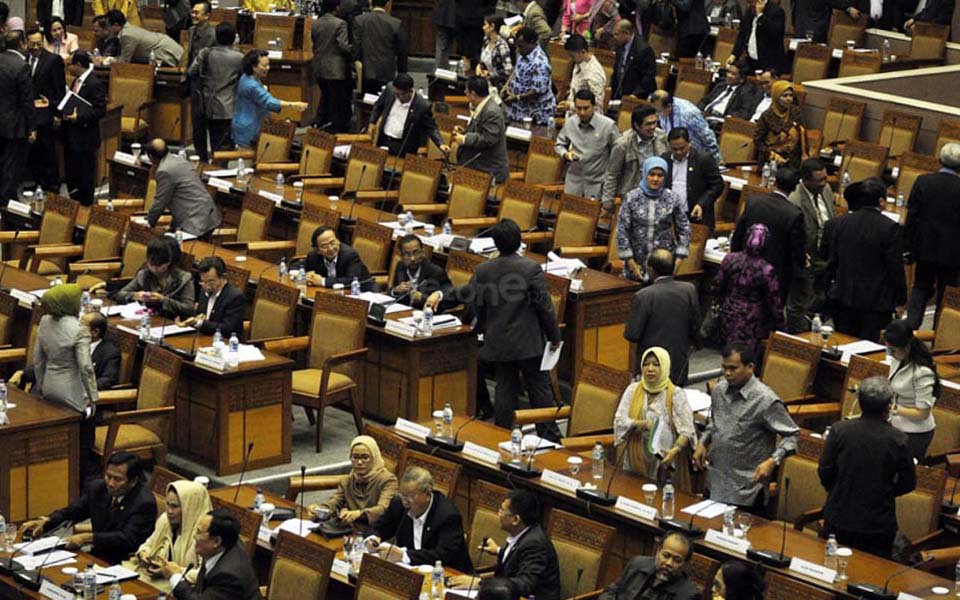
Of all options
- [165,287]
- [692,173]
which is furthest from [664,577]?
[692,173]

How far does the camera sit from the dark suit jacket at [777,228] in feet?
39.3

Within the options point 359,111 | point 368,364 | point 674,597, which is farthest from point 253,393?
point 359,111

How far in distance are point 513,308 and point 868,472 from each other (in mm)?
2878

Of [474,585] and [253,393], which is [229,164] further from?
[474,585]

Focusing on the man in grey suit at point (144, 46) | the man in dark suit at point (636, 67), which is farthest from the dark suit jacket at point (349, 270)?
the man in grey suit at point (144, 46)

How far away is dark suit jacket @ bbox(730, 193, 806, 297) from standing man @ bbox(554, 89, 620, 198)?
78.0 inches

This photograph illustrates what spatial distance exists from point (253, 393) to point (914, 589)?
4.32 m

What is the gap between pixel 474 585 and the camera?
873cm

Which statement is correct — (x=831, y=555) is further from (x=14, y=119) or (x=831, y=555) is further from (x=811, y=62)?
(x=811, y=62)

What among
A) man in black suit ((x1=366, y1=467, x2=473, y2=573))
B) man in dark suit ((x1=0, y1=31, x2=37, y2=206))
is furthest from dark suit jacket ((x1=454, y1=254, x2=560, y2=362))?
man in dark suit ((x1=0, y1=31, x2=37, y2=206))

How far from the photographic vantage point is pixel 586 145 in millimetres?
13914

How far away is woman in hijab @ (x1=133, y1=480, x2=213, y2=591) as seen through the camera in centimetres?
920

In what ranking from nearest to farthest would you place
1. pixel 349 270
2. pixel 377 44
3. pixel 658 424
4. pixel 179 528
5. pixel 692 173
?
pixel 179 528 → pixel 658 424 → pixel 349 270 → pixel 692 173 → pixel 377 44

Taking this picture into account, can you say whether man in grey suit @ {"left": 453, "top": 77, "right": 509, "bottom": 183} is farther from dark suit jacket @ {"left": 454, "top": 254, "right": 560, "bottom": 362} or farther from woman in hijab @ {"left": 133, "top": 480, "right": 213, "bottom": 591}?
woman in hijab @ {"left": 133, "top": 480, "right": 213, "bottom": 591}
